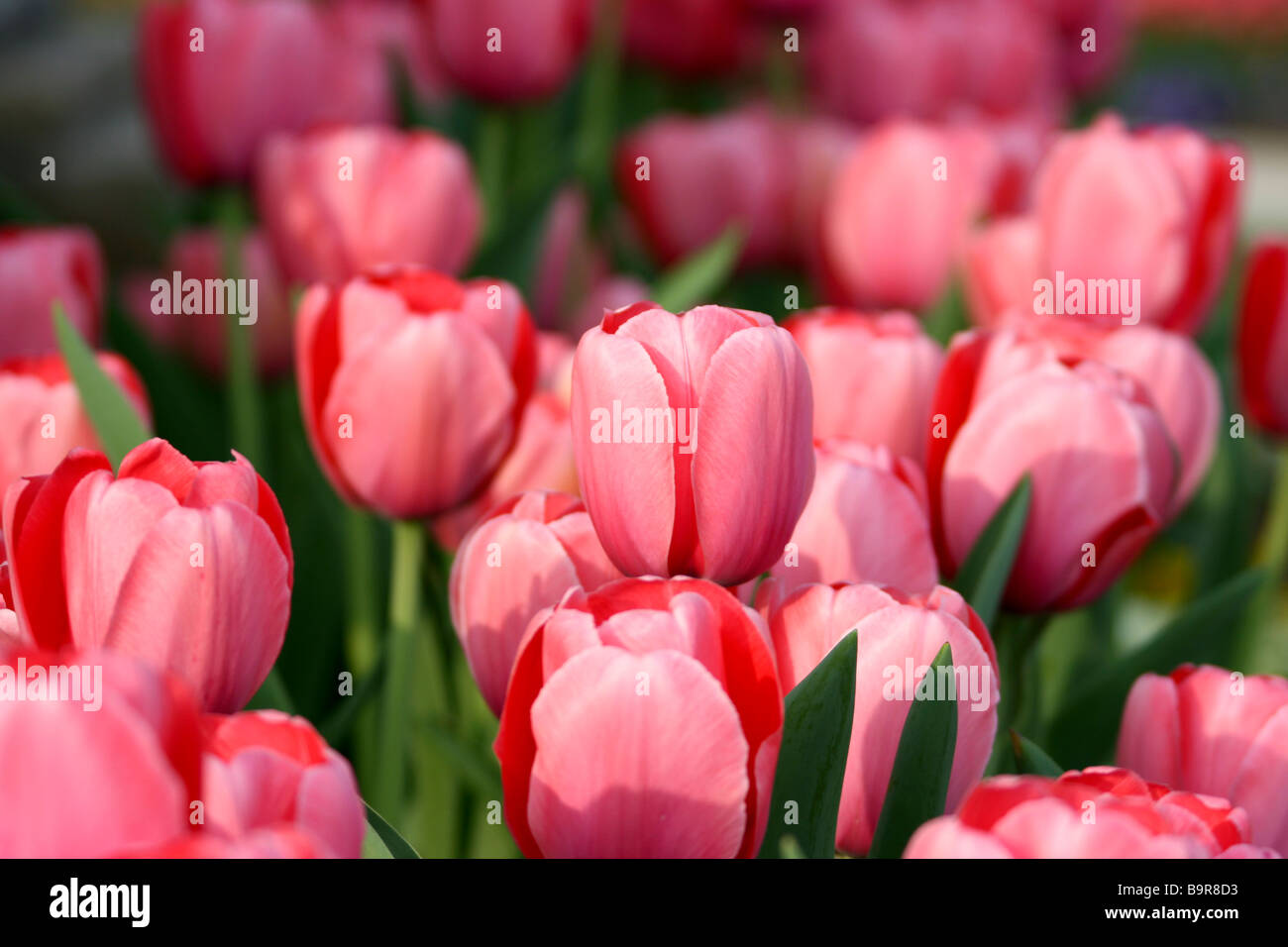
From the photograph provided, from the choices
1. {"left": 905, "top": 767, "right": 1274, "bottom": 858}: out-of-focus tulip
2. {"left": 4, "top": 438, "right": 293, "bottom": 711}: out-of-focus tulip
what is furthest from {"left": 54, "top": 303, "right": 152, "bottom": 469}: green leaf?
{"left": 905, "top": 767, "right": 1274, "bottom": 858}: out-of-focus tulip

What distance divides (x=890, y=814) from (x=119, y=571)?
0.75ft

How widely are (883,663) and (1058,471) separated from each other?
16 centimetres

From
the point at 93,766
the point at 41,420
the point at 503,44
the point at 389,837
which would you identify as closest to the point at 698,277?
the point at 503,44

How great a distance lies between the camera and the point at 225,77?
928mm

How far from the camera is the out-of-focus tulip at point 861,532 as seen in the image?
1.54 ft

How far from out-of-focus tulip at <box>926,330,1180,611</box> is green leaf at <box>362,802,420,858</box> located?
0.83 feet

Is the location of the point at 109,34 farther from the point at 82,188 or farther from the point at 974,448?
the point at 974,448

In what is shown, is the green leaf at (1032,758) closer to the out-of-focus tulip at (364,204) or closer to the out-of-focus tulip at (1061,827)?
the out-of-focus tulip at (1061,827)

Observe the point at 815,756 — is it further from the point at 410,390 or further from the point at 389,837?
the point at 410,390

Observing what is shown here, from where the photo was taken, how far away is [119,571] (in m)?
0.37

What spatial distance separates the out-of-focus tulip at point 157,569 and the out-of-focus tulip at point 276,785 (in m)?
0.06

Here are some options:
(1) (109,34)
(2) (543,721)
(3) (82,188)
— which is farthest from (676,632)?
(1) (109,34)

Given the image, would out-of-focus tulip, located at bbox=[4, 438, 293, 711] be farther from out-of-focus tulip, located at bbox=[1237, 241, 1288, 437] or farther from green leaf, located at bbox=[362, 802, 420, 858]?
out-of-focus tulip, located at bbox=[1237, 241, 1288, 437]
